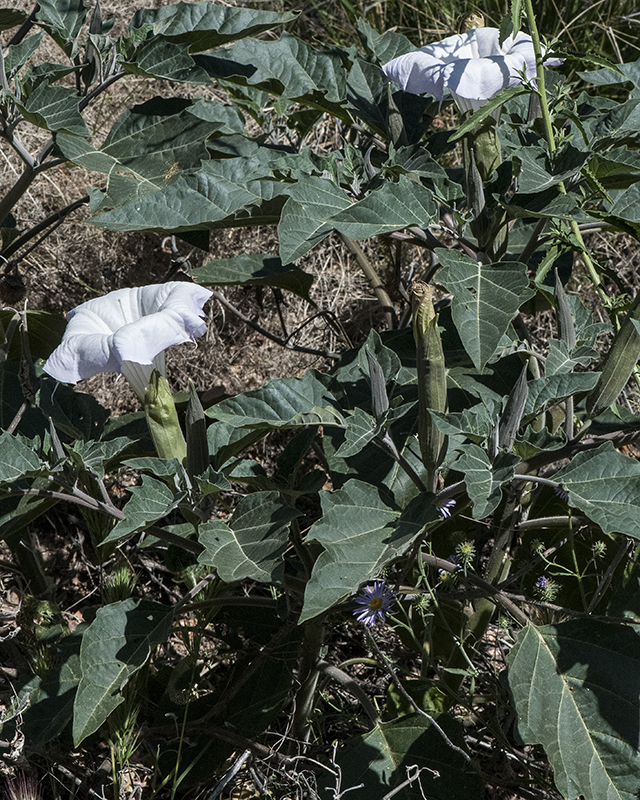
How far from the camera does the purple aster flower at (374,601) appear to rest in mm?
1615

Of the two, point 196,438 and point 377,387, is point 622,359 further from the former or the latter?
point 196,438

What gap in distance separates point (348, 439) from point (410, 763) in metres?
0.73

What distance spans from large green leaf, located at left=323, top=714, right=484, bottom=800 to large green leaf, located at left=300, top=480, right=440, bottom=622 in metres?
0.50

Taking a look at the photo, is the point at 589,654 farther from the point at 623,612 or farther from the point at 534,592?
the point at 534,592

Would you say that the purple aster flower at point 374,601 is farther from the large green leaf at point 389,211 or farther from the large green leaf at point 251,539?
the large green leaf at point 389,211

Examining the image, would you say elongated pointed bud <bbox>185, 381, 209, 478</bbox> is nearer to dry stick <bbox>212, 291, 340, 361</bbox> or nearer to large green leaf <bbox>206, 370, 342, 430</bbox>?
large green leaf <bbox>206, 370, 342, 430</bbox>

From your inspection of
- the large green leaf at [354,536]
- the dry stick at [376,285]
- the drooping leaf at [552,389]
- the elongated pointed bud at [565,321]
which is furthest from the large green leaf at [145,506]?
the dry stick at [376,285]

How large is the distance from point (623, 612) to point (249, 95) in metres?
1.62

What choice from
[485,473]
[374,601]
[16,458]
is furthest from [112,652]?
[485,473]

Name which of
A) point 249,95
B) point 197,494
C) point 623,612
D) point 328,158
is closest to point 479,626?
point 623,612

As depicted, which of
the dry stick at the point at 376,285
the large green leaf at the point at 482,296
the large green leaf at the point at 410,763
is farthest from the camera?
the dry stick at the point at 376,285

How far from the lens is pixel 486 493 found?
1.28 m

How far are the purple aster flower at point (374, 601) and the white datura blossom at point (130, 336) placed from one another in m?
0.61

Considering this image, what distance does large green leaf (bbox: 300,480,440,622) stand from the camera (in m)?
1.29
